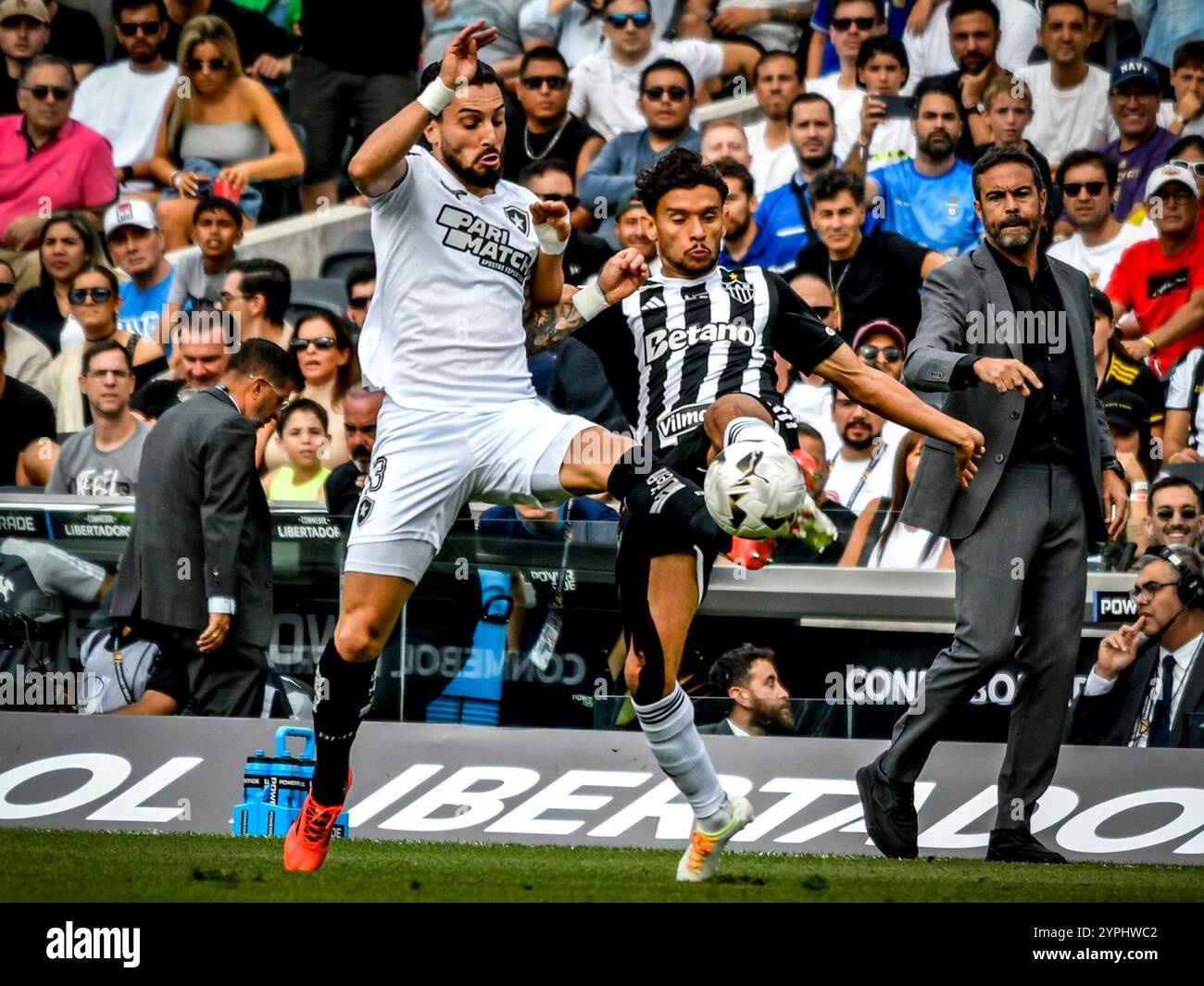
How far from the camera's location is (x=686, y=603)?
619 centimetres

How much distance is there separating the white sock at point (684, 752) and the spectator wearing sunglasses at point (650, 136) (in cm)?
617

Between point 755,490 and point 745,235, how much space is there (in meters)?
6.02

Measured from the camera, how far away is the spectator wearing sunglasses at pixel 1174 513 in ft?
27.4

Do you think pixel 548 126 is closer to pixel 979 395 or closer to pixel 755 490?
pixel 979 395

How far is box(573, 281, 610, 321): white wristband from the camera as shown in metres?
6.55

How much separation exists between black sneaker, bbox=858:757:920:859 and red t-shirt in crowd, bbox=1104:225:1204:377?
434 centimetres

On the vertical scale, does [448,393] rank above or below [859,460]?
above

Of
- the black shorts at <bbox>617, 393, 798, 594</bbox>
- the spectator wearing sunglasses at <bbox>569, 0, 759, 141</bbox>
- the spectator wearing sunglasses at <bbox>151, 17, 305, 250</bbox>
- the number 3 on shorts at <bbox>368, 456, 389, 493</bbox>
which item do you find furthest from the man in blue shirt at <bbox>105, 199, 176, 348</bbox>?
the black shorts at <bbox>617, 393, 798, 594</bbox>

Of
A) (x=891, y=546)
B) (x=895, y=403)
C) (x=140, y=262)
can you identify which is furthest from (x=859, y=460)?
(x=140, y=262)

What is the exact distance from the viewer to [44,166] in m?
13.2

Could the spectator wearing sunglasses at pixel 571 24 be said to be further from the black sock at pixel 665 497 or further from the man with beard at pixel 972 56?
the black sock at pixel 665 497

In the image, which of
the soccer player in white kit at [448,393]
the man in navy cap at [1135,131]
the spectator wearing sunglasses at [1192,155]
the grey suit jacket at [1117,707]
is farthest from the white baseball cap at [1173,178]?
the soccer player in white kit at [448,393]

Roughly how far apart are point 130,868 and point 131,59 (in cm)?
932

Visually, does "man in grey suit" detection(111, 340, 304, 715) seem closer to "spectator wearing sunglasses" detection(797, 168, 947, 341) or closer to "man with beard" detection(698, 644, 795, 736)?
"man with beard" detection(698, 644, 795, 736)
